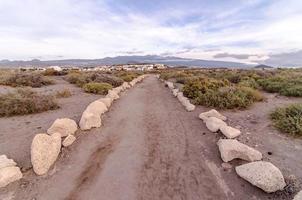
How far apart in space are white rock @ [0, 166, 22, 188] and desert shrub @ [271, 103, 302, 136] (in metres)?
7.91

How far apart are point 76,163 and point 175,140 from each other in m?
3.14

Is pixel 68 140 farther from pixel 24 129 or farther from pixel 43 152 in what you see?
pixel 24 129

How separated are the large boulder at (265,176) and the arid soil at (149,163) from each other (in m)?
0.13

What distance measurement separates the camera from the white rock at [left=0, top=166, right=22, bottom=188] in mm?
A: 5772

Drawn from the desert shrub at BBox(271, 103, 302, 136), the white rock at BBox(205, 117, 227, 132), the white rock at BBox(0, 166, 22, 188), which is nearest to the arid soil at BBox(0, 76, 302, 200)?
the white rock at BBox(0, 166, 22, 188)

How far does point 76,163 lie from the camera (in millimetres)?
6844

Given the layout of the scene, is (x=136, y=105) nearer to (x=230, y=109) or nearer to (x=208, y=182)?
(x=230, y=109)

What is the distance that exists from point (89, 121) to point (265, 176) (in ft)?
20.6

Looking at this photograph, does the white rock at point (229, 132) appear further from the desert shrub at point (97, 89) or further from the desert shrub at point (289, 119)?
the desert shrub at point (97, 89)

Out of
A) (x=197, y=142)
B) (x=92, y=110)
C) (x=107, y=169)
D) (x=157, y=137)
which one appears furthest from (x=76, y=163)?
(x=92, y=110)

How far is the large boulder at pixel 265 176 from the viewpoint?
5340mm

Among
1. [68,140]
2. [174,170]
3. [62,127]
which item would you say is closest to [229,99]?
[174,170]

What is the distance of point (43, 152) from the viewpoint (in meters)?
6.64

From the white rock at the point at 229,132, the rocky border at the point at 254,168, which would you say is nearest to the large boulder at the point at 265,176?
the rocky border at the point at 254,168
